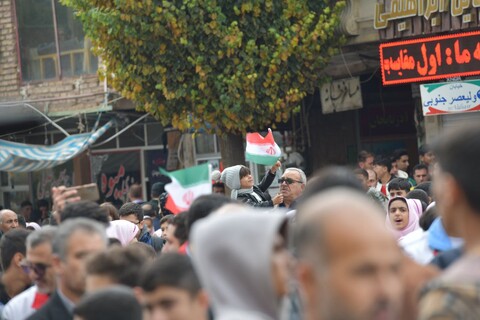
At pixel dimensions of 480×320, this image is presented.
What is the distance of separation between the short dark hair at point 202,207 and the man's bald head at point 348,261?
2856mm

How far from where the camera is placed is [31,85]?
22906mm

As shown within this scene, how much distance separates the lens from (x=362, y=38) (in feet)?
58.0

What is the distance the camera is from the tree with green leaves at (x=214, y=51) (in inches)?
664

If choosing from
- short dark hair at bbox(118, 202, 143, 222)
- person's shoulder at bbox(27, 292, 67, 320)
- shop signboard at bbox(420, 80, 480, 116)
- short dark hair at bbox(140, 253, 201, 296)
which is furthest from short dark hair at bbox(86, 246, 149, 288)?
shop signboard at bbox(420, 80, 480, 116)

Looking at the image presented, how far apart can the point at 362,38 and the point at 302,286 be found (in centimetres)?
1484

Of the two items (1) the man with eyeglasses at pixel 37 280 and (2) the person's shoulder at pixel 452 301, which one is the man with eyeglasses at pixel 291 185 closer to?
(1) the man with eyeglasses at pixel 37 280

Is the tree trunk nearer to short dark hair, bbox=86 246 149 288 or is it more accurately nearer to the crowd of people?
the crowd of people

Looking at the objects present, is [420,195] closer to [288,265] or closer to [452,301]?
[288,265]

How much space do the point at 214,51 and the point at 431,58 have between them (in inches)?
124

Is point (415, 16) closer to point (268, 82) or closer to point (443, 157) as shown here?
point (268, 82)

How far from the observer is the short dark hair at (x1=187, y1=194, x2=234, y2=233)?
588 cm

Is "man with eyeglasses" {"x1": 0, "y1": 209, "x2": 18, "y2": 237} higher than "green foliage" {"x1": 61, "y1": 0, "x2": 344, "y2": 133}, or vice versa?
"green foliage" {"x1": 61, "y1": 0, "x2": 344, "y2": 133}

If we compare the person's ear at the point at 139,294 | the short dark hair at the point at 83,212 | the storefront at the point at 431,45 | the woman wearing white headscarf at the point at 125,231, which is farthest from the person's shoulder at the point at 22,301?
the storefront at the point at 431,45

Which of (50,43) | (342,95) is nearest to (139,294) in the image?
(342,95)
